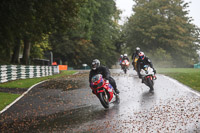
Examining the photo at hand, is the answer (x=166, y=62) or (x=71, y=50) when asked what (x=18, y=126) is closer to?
(x=71, y=50)

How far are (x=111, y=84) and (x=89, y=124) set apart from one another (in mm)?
3650

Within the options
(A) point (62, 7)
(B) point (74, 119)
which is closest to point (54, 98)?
(B) point (74, 119)

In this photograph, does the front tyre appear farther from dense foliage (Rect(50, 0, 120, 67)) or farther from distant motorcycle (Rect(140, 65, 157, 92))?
dense foliage (Rect(50, 0, 120, 67))

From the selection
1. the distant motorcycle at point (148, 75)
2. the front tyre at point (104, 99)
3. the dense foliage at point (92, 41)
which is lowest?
the front tyre at point (104, 99)

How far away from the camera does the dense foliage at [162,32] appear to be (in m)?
69.6

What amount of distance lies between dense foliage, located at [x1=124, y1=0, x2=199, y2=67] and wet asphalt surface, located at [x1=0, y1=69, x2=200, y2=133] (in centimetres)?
5542

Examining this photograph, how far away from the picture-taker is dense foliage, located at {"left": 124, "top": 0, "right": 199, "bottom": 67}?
69.6 meters

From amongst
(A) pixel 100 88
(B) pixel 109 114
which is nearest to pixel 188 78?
(A) pixel 100 88

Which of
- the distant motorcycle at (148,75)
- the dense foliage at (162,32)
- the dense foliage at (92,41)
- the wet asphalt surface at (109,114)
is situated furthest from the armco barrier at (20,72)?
the dense foliage at (162,32)

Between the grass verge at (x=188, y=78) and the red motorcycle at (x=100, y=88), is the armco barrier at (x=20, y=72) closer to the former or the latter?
the grass verge at (x=188, y=78)

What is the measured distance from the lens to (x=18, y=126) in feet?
31.2

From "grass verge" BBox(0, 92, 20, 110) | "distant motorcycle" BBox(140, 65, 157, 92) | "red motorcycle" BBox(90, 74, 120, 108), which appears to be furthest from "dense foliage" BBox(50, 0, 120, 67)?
"red motorcycle" BBox(90, 74, 120, 108)

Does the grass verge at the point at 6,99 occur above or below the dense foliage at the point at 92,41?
below

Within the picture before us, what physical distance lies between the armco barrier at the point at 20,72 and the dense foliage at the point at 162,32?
39.9 m
